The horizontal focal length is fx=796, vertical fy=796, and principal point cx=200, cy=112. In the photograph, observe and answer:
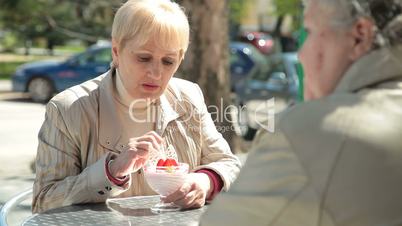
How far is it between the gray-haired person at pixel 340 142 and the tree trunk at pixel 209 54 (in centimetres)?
642

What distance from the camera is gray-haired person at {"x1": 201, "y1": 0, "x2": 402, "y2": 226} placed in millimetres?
1604

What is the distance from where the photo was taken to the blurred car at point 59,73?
17847 mm

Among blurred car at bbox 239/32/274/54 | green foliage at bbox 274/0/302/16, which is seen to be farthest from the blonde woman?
blurred car at bbox 239/32/274/54

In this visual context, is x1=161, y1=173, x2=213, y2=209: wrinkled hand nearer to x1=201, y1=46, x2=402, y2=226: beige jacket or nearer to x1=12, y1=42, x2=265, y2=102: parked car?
x1=201, y1=46, x2=402, y2=226: beige jacket

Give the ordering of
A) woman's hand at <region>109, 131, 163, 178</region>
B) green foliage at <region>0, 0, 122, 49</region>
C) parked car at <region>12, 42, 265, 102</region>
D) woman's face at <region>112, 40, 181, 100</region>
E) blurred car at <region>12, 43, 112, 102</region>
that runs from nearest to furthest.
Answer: woman's hand at <region>109, 131, 163, 178</region>
woman's face at <region>112, 40, 181, 100</region>
green foliage at <region>0, 0, 122, 49</region>
parked car at <region>12, 42, 265, 102</region>
blurred car at <region>12, 43, 112, 102</region>

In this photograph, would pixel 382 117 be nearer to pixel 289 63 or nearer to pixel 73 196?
pixel 73 196

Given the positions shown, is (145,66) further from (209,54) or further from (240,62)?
(240,62)

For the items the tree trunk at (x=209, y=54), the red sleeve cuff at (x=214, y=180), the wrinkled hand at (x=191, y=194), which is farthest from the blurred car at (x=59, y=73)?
the wrinkled hand at (x=191, y=194)

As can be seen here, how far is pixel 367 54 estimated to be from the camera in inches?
67.2

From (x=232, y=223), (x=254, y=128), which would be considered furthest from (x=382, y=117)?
(x=254, y=128)

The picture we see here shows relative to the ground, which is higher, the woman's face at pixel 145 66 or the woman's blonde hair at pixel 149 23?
the woman's blonde hair at pixel 149 23

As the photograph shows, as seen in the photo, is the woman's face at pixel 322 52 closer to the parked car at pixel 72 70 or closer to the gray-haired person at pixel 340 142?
the gray-haired person at pixel 340 142

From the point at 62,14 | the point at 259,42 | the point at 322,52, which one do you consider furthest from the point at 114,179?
the point at 259,42

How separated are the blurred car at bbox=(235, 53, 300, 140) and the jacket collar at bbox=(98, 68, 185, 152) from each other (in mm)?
8753
